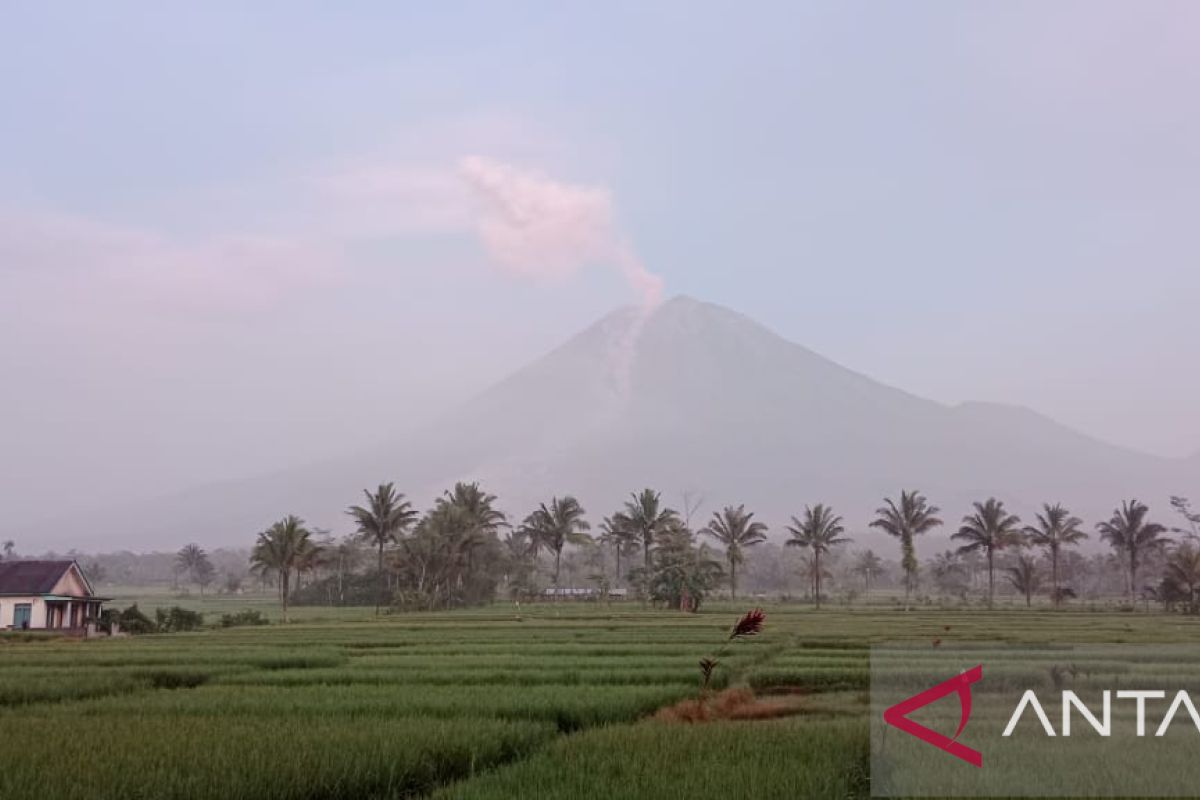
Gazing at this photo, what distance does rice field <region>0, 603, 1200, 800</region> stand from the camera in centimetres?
907

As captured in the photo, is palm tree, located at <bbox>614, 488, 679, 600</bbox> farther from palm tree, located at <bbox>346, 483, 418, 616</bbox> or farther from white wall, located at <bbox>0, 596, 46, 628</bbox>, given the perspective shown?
white wall, located at <bbox>0, 596, 46, 628</bbox>

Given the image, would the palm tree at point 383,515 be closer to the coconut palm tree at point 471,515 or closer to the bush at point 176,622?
the coconut palm tree at point 471,515

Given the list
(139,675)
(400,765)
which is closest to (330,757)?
(400,765)

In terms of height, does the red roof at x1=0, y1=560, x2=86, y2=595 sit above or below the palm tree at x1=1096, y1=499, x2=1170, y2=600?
below

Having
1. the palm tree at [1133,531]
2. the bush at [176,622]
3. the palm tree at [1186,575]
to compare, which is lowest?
the bush at [176,622]

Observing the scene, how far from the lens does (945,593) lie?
13525 centimetres

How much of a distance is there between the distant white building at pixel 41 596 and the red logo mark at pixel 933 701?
40032 mm

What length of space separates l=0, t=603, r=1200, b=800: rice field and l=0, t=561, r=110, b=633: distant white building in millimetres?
21841

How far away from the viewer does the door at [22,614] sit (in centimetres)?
4631

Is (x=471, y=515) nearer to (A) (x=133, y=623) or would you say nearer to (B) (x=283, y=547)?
(B) (x=283, y=547)

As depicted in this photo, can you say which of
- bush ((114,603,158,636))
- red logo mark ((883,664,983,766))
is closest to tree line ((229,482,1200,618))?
bush ((114,603,158,636))

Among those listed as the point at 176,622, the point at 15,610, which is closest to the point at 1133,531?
the point at 176,622

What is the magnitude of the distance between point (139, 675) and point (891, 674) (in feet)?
51.2

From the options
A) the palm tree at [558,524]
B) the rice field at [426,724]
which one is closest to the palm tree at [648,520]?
the palm tree at [558,524]
